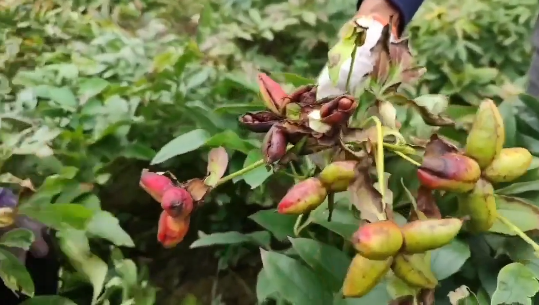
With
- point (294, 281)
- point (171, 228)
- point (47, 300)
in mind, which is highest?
point (171, 228)

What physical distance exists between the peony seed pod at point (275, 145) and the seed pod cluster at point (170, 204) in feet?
0.21

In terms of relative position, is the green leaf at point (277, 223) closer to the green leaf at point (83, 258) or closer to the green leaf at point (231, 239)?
the green leaf at point (231, 239)

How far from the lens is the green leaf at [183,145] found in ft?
2.02

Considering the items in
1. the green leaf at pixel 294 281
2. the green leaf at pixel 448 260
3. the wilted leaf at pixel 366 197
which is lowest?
the green leaf at pixel 294 281

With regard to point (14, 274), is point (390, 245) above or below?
above

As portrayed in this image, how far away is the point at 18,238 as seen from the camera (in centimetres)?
55

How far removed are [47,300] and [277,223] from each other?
0.27m

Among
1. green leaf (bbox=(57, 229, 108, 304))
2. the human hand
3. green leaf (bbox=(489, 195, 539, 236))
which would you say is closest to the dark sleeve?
the human hand

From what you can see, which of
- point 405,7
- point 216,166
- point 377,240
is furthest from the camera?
point 405,7

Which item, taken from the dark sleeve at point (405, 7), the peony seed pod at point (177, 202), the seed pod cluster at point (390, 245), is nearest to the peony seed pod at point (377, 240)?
the seed pod cluster at point (390, 245)

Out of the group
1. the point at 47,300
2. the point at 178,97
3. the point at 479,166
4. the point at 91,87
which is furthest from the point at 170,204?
the point at 91,87

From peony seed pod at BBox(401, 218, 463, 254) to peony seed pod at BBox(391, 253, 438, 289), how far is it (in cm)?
1

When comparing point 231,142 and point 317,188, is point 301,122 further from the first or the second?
point 231,142

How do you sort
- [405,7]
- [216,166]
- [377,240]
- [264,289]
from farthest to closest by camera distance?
[405,7] < [264,289] < [216,166] < [377,240]
